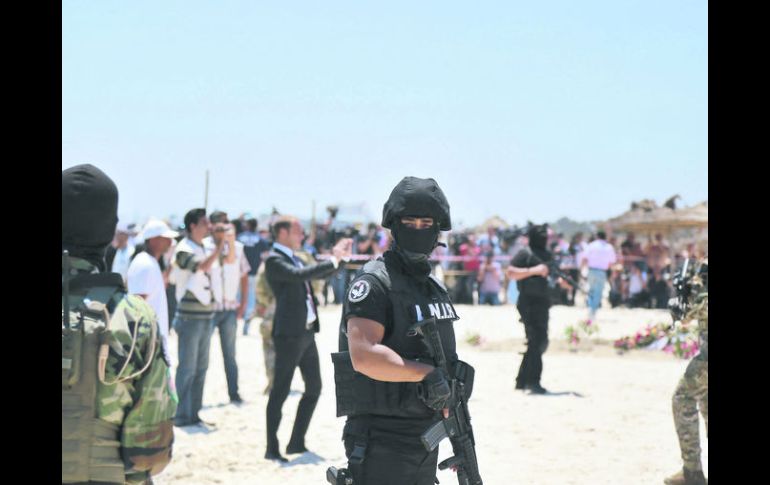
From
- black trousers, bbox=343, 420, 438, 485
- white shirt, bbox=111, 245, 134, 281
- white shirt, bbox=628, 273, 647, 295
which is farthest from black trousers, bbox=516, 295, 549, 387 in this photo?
white shirt, bbox=628, 273, 647, 295

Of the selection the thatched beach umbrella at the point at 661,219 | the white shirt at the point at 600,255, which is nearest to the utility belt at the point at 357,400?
the white shirt at the point at 600,255

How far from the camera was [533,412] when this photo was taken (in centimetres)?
898

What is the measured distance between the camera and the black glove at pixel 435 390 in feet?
11.6

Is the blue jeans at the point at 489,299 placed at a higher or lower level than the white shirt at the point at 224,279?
lower

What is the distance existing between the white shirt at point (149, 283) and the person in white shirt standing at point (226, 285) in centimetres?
177

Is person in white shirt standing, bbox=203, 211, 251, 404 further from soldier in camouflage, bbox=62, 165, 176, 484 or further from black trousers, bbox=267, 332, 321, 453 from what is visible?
soldier in camouflage, bbox=62, 165, 176, 484

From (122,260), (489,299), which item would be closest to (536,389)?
(122,260)

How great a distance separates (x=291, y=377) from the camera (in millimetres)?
6781

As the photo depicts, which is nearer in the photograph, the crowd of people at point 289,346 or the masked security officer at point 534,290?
the crowd of people at point 289,346

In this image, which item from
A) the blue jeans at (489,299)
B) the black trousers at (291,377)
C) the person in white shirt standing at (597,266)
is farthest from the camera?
the blue jeans at (489,299)

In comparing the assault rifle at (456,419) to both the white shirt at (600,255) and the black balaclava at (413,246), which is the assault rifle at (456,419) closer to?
the black balaclava at (413,246)

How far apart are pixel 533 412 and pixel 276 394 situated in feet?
11.2
